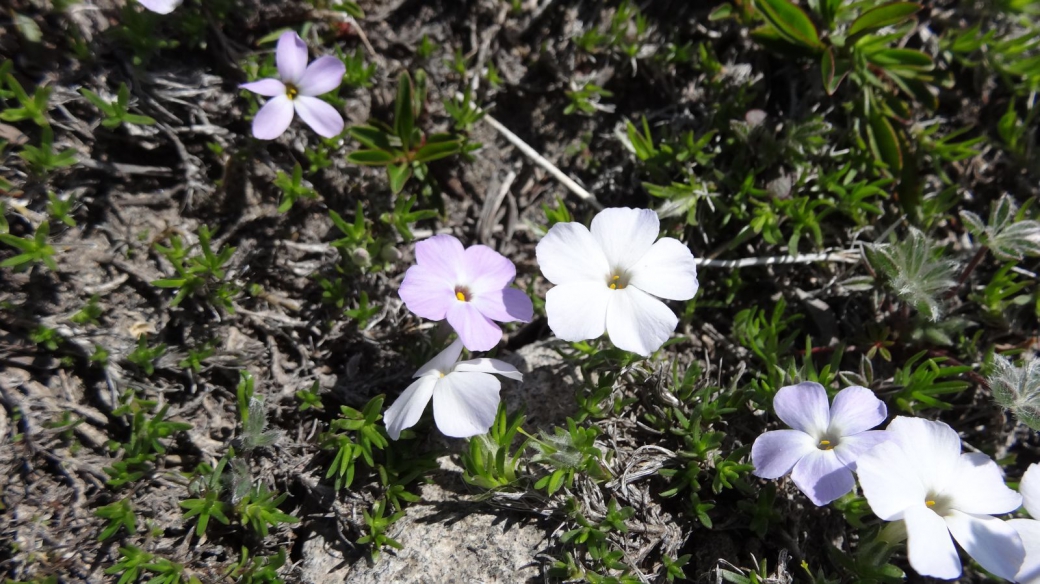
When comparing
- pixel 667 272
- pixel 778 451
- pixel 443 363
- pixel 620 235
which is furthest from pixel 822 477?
pixel 443 363

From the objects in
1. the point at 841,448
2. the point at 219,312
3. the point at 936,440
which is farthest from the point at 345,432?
the point at 936,440

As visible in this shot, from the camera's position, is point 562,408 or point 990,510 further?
point 562,408

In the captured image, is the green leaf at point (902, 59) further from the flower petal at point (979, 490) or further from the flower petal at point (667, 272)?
the flower petal at point (979, 490)

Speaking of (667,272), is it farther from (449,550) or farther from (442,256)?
(449,550)

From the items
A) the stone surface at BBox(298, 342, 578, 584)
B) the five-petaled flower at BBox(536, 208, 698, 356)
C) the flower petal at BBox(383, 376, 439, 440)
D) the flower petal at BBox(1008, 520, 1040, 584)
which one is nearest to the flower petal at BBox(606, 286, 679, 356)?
the five-petaled flower at BBox(536, 208, 698, 356)

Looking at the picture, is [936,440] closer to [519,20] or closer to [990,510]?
[990,510]
